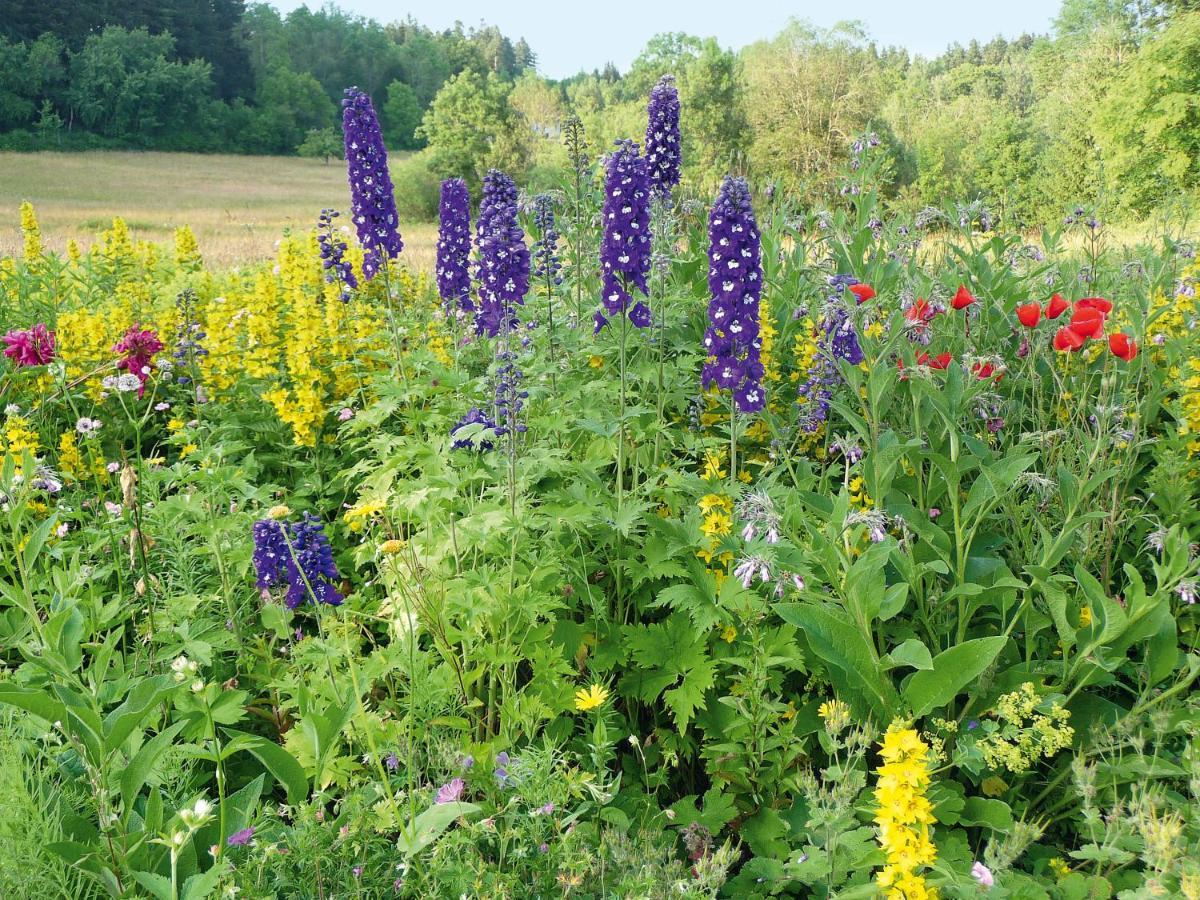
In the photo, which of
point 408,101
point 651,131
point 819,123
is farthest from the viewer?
point 408,101

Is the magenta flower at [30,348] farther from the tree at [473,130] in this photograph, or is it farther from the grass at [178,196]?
the tree at [473,130]

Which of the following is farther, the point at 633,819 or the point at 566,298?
the point at 566,298

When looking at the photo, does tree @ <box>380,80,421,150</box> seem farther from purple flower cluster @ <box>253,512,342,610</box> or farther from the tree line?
purple flower cluster @ <box>253,512,342,610</box>

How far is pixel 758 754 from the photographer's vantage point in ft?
8.28

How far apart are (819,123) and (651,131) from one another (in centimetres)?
2970

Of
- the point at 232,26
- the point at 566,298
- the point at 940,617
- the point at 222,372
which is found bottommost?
the point at 940,617

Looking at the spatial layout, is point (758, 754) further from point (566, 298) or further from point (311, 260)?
point (311, 260)

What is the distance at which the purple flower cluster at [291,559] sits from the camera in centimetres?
280

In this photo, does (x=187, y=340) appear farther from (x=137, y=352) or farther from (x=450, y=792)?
(x=450, y=792)

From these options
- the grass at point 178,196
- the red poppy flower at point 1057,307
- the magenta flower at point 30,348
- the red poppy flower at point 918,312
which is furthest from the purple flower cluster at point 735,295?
the grass at point 178,196

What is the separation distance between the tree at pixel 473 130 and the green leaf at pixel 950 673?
33526mm

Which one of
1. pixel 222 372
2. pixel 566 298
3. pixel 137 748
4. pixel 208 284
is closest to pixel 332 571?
pixel 137 748

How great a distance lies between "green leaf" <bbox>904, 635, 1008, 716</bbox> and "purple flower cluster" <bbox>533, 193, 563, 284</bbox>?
2.45 m

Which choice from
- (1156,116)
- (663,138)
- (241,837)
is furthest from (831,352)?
(1156,116)
